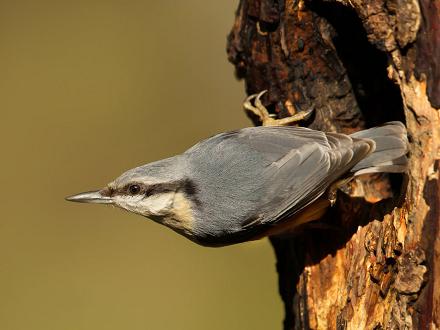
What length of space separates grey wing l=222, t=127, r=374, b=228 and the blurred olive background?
2159 millimetres

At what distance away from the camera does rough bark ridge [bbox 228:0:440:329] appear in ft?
8.95

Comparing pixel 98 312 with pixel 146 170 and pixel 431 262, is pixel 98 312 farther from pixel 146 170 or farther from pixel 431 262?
pixel 431 262

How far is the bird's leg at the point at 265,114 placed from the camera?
346cm

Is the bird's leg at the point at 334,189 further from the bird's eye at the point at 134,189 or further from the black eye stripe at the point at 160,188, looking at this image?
the bird's eye at the point at 134,189

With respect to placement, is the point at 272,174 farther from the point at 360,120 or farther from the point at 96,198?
the point at 96,198

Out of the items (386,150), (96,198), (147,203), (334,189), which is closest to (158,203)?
(147,203)

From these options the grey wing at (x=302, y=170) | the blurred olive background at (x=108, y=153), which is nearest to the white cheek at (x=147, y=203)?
the grey wing at (x=302, y=170)

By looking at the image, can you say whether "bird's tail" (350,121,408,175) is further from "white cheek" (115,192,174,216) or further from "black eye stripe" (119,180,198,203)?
"white cheek" (115,192,174,216)

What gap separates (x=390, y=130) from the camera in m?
3.19

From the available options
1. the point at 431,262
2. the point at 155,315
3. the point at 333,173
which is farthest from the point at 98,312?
the point at 431,262

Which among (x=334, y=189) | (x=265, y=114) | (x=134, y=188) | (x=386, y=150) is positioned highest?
(x=265, y=114)

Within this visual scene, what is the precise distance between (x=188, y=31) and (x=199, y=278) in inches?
89.6

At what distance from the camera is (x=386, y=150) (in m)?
3.18

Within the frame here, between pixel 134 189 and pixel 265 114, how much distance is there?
794 millimetres
